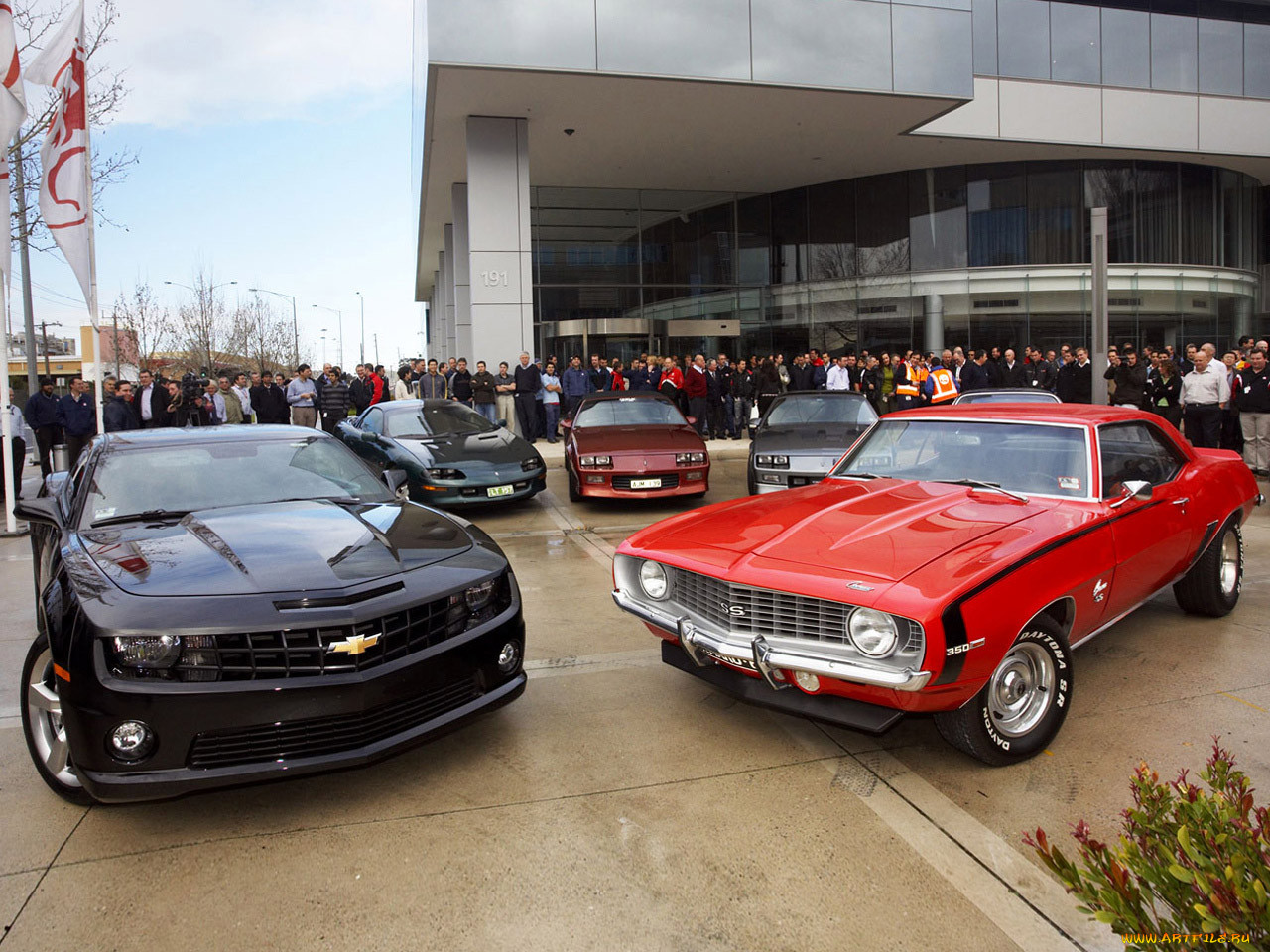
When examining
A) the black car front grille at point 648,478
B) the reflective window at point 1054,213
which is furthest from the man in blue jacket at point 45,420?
the reflective window at point 1054,213

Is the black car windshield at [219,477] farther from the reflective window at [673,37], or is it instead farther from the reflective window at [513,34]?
the reflective window at [673,37]

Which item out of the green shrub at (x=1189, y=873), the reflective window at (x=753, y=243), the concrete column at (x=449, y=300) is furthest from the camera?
the concrete column at (x=449, y=300)

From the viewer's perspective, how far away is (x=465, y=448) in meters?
10.7

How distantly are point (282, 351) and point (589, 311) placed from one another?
4170cm

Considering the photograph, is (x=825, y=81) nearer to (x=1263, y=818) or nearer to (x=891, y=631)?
(x=891, y=631)

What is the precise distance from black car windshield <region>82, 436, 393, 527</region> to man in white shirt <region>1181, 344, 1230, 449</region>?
39.0ft

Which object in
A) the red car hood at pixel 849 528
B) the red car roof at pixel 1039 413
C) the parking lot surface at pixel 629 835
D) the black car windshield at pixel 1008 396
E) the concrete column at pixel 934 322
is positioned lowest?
the parking lot surface at pixel 629 835

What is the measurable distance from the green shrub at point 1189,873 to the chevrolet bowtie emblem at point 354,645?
7.94 feet

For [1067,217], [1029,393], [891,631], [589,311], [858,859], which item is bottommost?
[858,859]

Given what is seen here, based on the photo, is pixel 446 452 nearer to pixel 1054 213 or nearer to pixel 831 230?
pixel 831 230

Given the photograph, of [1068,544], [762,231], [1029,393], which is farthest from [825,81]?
[1068,544]

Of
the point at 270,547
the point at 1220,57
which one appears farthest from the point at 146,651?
the point at 1220,57

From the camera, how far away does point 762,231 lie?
26250 millimetres

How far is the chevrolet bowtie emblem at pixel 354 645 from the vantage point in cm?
326
